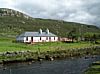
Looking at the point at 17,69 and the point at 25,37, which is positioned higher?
the point at 25,37

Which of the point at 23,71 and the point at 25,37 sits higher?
the point at 25,37

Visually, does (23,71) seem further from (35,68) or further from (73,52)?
(73,52)

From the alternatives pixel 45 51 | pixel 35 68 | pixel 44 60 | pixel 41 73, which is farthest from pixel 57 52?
pixel 41 73

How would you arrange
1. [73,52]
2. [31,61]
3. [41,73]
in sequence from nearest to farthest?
[41,73] → [31,61] → [73,52]

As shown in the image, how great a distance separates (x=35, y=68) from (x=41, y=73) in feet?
28.0

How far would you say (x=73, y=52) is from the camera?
4240 inches

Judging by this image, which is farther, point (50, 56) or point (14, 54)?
point (50, 56)

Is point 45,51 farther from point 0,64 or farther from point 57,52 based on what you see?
point 0,64

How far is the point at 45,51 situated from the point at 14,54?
596 inches

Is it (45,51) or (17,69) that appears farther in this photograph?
(45,51)

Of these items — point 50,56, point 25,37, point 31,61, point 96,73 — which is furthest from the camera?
point 25,37

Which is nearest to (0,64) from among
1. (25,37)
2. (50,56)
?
(50,56)

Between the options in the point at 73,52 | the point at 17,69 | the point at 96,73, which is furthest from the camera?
the point at 73,52

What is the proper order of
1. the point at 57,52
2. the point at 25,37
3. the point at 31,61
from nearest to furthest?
the point at 31,61 < the point at 57,52 < the point at 25,37
